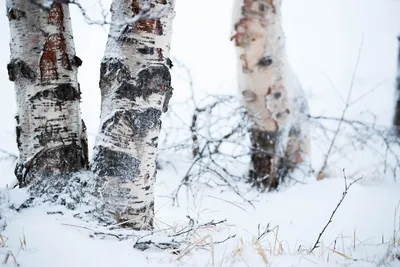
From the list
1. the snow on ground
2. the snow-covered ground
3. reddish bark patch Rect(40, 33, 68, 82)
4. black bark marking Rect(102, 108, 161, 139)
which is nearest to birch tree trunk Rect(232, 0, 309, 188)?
the snow-covered ground

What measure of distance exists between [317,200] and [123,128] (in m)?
1.48

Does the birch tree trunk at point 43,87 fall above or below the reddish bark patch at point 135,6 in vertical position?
below

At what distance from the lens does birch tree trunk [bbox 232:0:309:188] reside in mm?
2500

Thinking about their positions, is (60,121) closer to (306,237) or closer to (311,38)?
(306,237)

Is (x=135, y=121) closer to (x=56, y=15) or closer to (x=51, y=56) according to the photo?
(x=51, y=56)

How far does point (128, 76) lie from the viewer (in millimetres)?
1195

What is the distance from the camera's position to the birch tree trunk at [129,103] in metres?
1.19

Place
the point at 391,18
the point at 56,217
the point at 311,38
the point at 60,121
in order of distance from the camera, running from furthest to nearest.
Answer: the point at 311,38 < the point at 391,18 < the point at 60,121 < the point at 56,217

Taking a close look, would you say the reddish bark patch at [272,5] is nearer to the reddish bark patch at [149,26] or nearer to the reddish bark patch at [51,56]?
the reddish bark patch at [149,26]

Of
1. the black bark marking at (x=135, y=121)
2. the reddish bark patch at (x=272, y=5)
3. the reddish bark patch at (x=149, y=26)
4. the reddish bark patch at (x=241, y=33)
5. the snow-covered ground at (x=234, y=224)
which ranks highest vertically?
the reddish bark patch at (x=272, y=5)

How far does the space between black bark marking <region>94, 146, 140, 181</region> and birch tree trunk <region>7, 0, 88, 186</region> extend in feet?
0.72

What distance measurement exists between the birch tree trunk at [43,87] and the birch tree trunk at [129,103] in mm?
195

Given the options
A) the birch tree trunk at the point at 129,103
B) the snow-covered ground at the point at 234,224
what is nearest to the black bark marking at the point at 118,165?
the birch tree trunk at the point at 129,103

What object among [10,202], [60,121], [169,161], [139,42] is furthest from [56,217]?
[169,161]
